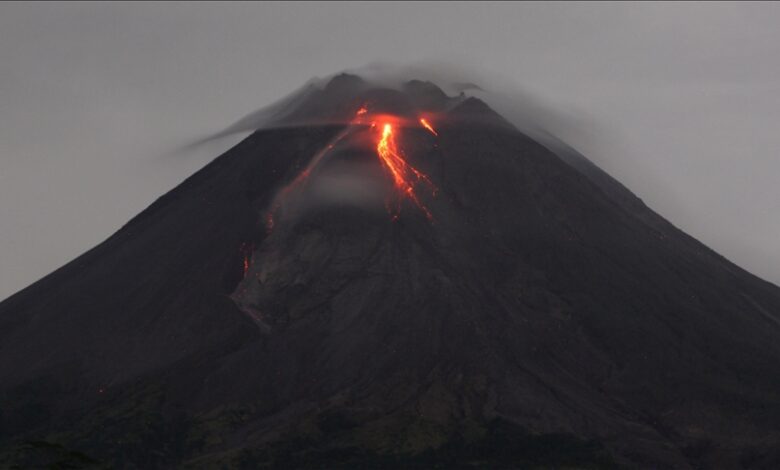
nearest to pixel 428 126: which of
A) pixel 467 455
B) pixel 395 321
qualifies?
pixel 395 321

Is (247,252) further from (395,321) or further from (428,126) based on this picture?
(428,126)

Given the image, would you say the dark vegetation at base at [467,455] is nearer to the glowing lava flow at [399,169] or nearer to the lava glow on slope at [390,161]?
the lava glow on slope at [390,161]

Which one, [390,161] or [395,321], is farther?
[390,161]

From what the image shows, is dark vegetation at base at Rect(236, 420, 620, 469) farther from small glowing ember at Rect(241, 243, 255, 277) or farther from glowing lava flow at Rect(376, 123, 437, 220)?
glowing lava flow at Rect(376, 123, 437, 220)

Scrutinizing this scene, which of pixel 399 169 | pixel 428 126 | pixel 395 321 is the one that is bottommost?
pixel 395 321

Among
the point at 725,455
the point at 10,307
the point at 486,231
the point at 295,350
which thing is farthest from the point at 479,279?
the point at 10,307

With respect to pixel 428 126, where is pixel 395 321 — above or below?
below

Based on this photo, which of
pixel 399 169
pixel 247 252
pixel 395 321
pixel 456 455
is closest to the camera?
pixel 456 455
